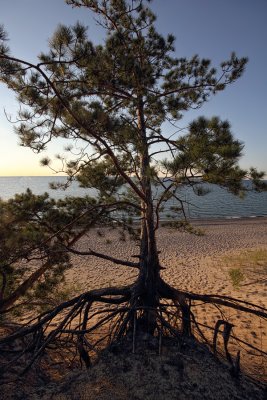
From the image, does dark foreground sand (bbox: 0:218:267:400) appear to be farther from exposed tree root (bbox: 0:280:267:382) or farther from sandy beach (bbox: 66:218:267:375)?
exposed tree root (bbox: 0:280:267:382)

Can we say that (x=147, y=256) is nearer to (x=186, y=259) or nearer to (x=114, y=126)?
(x=114, y=126)

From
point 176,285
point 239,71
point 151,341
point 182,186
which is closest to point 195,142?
point 182,186

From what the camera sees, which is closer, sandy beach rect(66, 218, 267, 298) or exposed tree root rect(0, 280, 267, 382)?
exposed tree root rect(0, 280, 267, 382)

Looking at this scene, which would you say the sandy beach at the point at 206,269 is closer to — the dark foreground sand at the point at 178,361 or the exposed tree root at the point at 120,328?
the dark foreground sand at the point at 178,361

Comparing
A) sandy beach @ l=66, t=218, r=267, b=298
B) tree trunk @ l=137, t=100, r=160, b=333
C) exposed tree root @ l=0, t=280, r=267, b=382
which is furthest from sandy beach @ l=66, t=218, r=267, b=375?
exposed tree root @ l=0, t=280, r=267, b=382

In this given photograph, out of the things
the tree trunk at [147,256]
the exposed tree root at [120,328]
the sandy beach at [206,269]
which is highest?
the tree trunk at [147,256]

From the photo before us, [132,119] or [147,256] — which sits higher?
[132,119]

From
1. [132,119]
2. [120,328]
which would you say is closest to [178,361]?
[120,328]

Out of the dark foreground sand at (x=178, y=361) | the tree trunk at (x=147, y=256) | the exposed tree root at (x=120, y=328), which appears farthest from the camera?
the tree trunk at (x=147, y=256)

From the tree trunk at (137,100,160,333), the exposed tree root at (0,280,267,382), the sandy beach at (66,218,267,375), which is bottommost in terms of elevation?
the sandy beach at (66,218,267,375)

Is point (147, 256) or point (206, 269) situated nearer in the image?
point (147, 256)

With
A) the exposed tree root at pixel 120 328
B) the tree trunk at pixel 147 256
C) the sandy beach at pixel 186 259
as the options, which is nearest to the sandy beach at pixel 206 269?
the sandy beach at pixel 186 259

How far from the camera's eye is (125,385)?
2932 mm

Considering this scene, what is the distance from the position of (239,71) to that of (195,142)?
210cm
